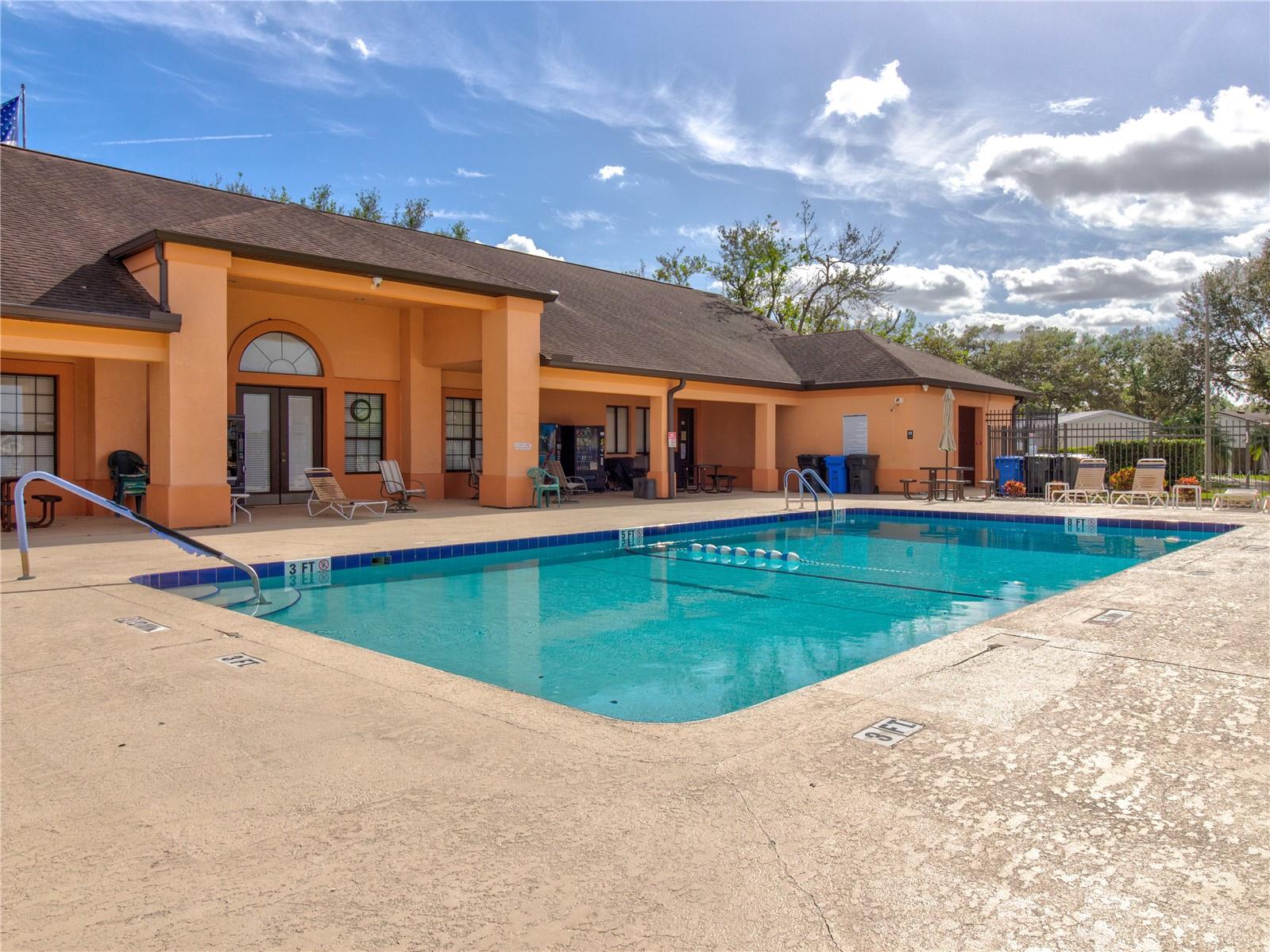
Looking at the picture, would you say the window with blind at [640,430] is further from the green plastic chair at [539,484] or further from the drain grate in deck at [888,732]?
the drain grate in deck at [888,732]

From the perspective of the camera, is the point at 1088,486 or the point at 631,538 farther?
the point at 1088,486

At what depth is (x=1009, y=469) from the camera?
66.5 ft

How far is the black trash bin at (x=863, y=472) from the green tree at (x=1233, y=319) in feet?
72.3

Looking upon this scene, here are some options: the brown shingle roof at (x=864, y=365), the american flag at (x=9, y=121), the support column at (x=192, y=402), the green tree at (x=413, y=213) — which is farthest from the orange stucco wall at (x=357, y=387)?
the green tree at (x=413, y=213)

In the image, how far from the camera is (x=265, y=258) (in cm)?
1257

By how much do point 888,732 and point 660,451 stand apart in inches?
604

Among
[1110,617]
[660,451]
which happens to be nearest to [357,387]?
[660,451]

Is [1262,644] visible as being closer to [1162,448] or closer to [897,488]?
[897,488]

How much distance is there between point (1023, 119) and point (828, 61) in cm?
398

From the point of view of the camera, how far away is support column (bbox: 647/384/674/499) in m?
18.6

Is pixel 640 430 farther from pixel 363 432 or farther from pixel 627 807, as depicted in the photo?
pixel 627 807

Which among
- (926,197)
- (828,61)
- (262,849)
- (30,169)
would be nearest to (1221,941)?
(262,849)

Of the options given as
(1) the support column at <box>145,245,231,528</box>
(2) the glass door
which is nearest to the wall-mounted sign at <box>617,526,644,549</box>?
(1) the support column at <box>145,245,231,528</box>

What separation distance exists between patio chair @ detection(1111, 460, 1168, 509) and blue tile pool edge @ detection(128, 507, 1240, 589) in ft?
11.1
